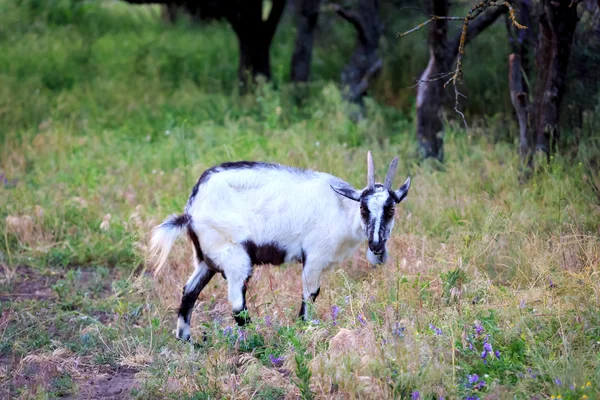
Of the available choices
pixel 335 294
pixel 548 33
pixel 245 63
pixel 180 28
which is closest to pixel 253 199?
pixel 335 294

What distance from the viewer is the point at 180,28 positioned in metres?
17.7

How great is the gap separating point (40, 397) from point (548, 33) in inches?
249

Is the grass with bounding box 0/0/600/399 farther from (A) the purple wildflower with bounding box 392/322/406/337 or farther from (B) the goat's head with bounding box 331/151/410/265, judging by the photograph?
(B) the goat's head with bounding box 331/151/410/265

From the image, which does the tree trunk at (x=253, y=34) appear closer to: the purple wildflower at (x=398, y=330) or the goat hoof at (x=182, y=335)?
the goat hoof at (x=182, y=335)

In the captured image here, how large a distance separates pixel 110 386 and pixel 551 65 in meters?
5.68

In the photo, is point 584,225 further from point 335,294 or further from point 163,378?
point 163,378

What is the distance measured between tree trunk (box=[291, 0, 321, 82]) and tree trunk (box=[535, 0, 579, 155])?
17.6 feet

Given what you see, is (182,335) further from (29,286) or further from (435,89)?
(435,89)

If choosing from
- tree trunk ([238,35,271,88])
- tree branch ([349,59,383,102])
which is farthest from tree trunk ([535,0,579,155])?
tree trunk ([238,35,271,88])

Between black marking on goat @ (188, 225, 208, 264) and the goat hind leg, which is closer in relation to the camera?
black marking on goat @ (188, 225, 208, 264)

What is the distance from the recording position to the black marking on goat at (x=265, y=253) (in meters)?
5.97

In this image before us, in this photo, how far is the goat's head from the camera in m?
5.66

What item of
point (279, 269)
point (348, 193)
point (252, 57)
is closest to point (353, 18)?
point (252, 57)

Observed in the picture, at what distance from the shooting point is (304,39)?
1349 cm
